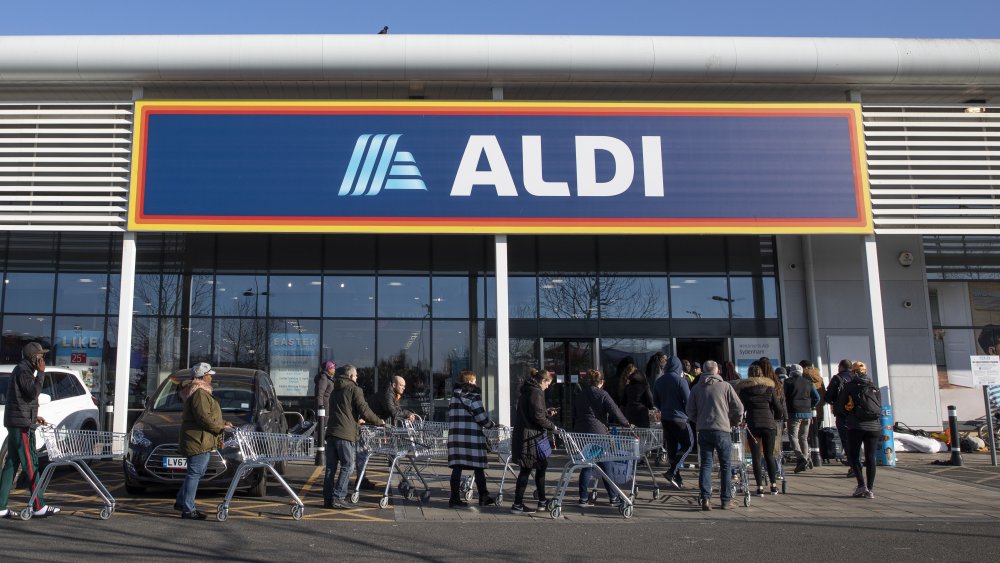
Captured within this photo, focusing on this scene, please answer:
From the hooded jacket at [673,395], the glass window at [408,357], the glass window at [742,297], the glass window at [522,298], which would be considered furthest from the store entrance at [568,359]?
the hooded jacket at [673,395]

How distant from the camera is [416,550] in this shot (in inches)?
280

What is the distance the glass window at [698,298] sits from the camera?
17.1 metres

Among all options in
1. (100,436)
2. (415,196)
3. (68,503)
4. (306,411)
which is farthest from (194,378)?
(306,411)

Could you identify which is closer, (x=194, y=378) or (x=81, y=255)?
(x=194, y=378)

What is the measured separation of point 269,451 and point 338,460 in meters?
0.90

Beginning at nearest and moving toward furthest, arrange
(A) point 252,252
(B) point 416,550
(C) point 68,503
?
(B) point 416,550, (C) point 68,503, (A) point 252,252

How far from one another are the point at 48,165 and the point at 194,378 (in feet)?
27.1

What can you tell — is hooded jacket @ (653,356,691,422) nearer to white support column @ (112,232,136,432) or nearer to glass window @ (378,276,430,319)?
glass window @ (378,276,430,319)

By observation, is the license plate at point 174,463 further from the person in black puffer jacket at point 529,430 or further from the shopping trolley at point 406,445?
the person in black puffer jacket at point 529,430

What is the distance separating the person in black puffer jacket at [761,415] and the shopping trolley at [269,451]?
5.44 metres

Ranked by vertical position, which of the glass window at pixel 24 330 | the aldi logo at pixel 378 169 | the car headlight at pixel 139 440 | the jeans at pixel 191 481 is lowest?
the jeans at pixel 191 481

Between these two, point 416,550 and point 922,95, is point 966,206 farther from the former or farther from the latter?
point 416,550

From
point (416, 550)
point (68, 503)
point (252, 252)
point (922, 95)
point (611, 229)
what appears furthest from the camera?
point (252, 252)

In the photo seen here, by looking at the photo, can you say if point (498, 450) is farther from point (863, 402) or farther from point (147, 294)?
point (147, 294)
